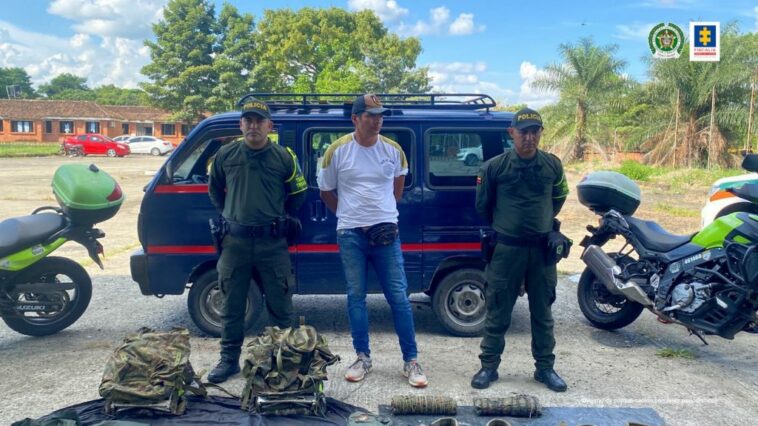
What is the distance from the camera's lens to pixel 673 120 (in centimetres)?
2467

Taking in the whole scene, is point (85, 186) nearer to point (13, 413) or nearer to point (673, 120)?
point (13, 413)

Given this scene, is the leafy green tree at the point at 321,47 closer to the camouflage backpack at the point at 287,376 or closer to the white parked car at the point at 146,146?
the white parked car at the point at 146,146

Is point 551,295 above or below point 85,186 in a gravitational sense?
below

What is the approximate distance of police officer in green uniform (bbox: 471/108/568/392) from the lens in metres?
4.34

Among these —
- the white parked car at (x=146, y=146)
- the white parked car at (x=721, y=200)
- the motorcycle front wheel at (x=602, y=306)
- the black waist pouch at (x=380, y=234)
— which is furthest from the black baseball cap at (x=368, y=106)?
the white parked car at (x=146, y=146)

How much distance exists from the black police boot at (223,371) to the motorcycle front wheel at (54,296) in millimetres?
1820

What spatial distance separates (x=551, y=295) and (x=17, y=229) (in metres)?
4.45

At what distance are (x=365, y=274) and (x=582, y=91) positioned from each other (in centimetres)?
2802

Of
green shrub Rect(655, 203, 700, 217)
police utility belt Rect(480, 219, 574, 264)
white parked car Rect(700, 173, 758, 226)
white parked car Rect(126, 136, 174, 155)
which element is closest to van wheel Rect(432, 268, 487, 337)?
police utility belt Rect(480, 219, 574, 264)

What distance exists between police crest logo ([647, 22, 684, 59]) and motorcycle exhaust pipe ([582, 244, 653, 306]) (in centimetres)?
1628

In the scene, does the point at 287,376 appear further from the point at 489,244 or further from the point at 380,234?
the point at 489,244

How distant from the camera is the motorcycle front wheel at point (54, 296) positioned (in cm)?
544

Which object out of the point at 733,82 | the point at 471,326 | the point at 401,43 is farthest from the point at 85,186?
the point at 401,43

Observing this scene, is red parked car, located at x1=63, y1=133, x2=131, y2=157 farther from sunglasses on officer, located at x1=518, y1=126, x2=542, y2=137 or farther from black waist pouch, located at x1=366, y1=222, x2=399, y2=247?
sunglasses on officer, located at x1=518, y1=126, x2=542, y2=137
